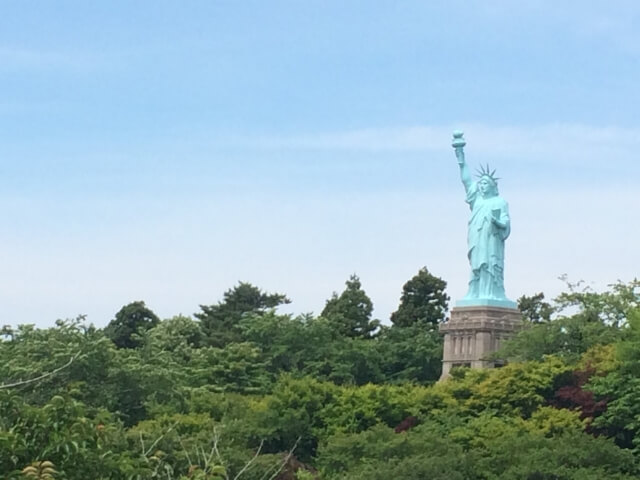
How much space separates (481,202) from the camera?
160 feet

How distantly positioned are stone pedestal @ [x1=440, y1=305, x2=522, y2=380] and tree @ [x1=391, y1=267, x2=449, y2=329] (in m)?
10.7

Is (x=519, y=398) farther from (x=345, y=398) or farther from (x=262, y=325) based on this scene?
(x=262, y=325)

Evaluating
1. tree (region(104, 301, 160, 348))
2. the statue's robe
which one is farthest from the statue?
tree (region(104, 301, 160, 348))

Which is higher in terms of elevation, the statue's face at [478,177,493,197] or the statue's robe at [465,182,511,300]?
the statue's face at [478,177,493,197]

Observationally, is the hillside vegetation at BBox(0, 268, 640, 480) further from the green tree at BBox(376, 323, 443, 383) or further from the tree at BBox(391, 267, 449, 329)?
the tree at BBox(391, 267, 449, 329)

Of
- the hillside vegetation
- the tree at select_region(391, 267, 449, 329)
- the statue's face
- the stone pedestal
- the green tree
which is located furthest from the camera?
the tree at select_region(391, 267, 449, 329)

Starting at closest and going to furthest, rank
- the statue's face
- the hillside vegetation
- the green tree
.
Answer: the hillside vegetation → the statue's face → the green tree

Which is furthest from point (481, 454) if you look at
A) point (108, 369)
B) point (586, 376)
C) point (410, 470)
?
point (108, 369)

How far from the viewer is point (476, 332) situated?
4756 centimetres

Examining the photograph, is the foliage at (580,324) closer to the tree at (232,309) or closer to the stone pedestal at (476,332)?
the stone pedestal at (476,332)

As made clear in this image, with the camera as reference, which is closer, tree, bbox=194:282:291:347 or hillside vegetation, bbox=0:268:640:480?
hillside vegetation, bbox=0:268:640:480

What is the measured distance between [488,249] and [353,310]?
12.8 metres

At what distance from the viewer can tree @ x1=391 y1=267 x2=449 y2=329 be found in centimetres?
5978

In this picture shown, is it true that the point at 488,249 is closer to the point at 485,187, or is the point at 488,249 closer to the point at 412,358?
the point at 485,187
